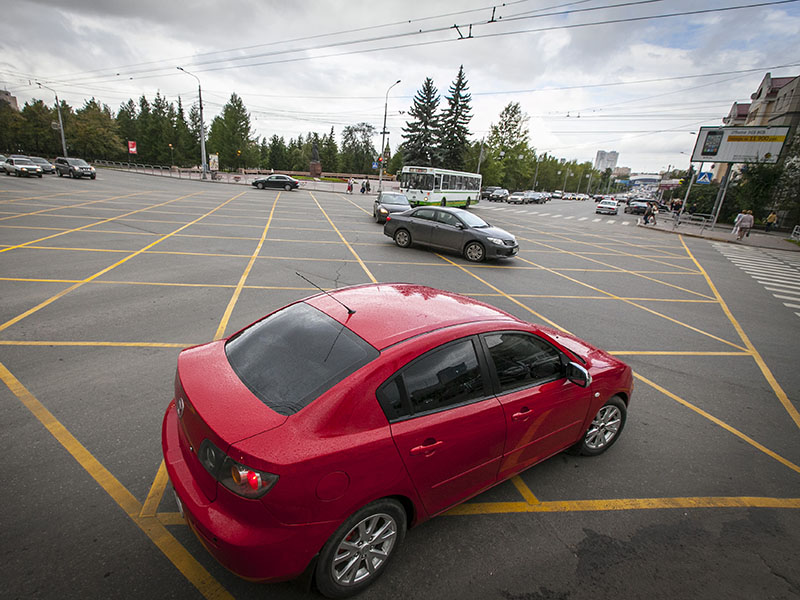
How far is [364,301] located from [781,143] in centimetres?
3925

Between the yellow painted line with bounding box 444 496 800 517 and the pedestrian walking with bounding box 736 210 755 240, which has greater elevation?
the pedestrian walking with bounding box 736 210 755 240

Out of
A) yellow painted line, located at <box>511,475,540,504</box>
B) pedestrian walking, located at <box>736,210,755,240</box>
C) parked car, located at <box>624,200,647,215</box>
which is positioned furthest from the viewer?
parked car, located at <box>624,200,647,215</box>

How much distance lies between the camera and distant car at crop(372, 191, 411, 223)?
62.2 feet

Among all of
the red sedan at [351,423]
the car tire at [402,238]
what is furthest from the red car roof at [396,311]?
the car tire at [402,238]

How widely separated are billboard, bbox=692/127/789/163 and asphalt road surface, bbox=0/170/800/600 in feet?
93.0

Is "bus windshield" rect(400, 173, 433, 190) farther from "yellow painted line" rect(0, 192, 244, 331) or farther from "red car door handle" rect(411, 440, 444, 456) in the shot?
"red car door handle" rect(411, 440, 444, 456)

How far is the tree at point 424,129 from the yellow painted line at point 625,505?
197ft

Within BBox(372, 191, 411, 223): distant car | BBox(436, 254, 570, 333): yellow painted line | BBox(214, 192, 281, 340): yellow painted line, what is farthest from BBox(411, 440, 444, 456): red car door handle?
BBox(372, 191, 411, 223): distant car

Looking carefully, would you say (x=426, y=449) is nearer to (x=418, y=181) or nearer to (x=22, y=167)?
(x=418, y=181)

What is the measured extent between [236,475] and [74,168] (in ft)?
136

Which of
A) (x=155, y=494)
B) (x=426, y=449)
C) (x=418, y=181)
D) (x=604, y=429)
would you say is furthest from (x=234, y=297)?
(x=418, y=181)

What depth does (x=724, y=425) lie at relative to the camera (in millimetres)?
4348

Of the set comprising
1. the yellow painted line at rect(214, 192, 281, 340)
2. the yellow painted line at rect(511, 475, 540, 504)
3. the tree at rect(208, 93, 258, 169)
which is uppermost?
the tree at rect(208, 93, 258, 169)

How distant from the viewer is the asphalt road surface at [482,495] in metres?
2.42
